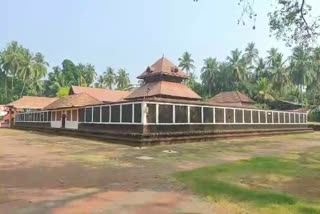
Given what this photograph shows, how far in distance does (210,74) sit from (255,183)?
6123 centimetres

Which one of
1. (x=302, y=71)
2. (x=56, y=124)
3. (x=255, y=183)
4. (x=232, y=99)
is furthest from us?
(x=302, y=71)

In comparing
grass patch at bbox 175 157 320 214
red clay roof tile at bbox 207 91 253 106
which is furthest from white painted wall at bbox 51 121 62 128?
grass patch at bbox 175 157 320 214

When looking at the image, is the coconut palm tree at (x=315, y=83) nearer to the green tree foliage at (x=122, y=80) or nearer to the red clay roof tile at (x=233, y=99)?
the red clay roof tile at (x=233, y=99)

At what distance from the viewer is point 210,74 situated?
6681cm

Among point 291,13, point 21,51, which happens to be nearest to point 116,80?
point 21,51

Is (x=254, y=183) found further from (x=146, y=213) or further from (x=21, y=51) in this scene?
(x=21, y=51)

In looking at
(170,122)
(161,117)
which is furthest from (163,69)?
(161,117)

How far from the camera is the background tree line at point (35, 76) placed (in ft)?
213

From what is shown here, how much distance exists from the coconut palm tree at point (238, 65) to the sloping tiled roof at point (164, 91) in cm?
3777

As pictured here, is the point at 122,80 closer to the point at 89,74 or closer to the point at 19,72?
the point at 89,74

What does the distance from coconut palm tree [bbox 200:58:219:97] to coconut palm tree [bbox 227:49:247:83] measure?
3.49 m

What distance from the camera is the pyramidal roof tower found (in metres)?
25.0

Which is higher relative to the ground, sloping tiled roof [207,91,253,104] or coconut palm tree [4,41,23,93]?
coconut palm tree [4,41,23,93]

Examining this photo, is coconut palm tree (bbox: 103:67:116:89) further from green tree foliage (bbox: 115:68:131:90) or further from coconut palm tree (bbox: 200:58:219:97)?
coconut palm tree (bbox: 200:58:219:97)
